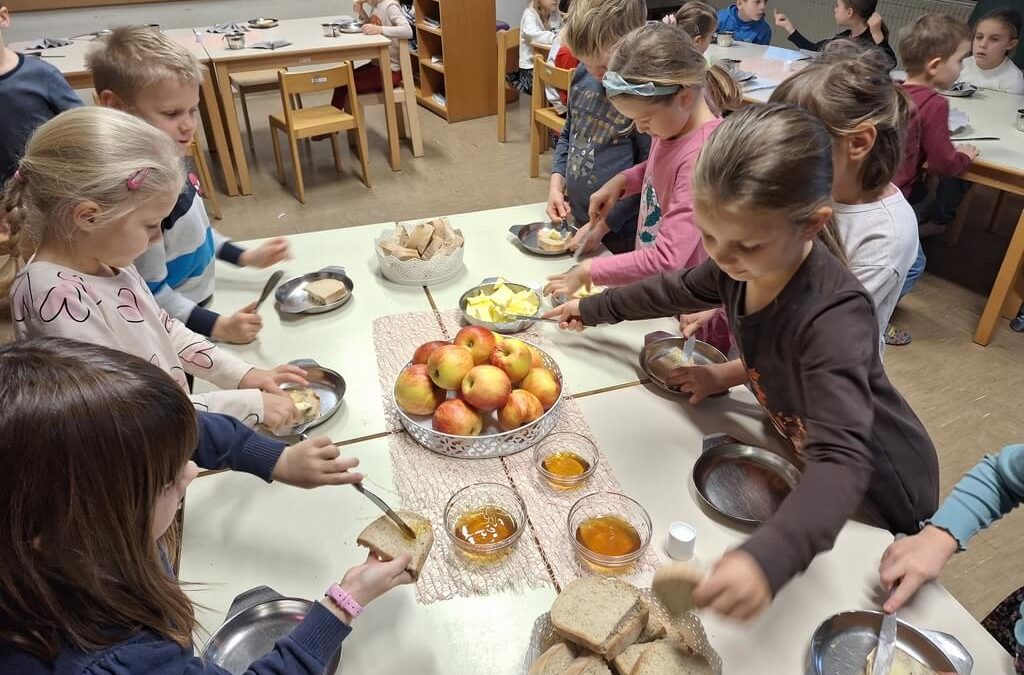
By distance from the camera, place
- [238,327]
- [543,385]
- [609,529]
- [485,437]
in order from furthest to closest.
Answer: [238,327], [543,385], [485,437], [609,529]

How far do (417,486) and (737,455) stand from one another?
1.89ft

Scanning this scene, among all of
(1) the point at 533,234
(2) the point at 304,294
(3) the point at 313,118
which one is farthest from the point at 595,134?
(3) the point at 313,118

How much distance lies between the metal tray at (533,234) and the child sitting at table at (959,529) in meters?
1.13

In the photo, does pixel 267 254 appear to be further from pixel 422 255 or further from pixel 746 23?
pixel 746 23

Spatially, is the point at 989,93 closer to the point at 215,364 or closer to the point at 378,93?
the point at 378,93

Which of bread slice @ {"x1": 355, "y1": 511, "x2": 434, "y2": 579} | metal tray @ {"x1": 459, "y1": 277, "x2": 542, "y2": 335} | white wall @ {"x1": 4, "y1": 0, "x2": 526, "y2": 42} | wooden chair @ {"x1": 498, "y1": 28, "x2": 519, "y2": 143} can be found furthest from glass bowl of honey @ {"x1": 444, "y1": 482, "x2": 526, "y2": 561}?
white wall @ {"x1": 4, "y1": 0, "x2": 526, "y2": 42}

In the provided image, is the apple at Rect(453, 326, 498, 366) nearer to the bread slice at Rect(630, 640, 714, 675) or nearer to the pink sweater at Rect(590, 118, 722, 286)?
the pink sweater at Rect(590, 118, 722, 286)

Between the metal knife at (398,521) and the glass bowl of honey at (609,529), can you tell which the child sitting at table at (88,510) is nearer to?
the metal knife at (398,521)

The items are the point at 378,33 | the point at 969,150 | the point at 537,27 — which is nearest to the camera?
the point at 969,150

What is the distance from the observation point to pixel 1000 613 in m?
→ 1.18

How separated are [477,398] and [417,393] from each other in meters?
0.13

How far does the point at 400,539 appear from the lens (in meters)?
0.96

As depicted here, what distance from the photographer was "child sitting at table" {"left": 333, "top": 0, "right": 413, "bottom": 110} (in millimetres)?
4645

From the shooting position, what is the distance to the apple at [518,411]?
46.6 inches
